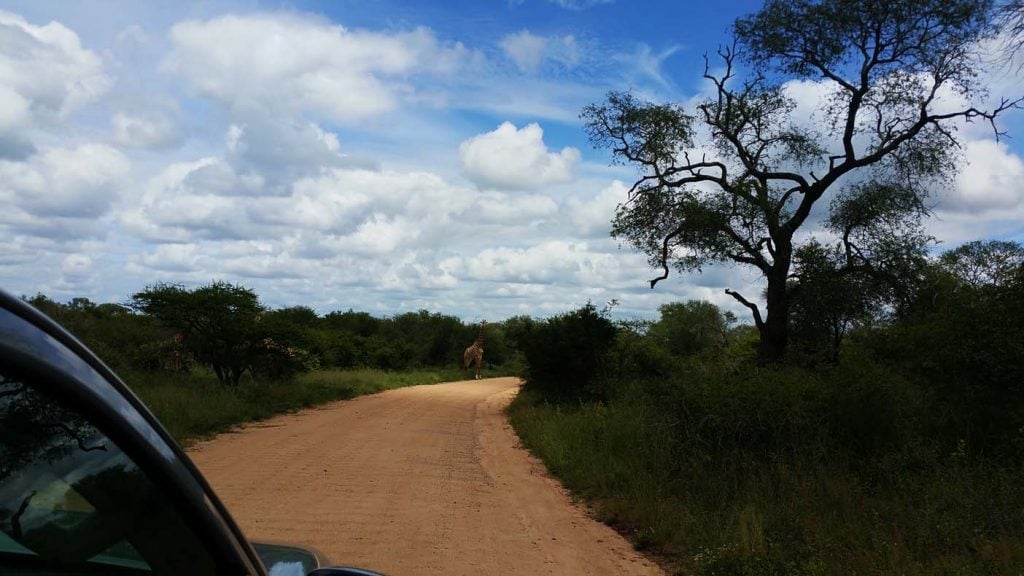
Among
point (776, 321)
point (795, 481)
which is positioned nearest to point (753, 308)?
point (776, 321)

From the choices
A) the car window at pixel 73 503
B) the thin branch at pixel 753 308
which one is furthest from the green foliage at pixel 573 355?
the car window at pixel 73 503

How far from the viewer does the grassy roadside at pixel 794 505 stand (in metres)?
6.44

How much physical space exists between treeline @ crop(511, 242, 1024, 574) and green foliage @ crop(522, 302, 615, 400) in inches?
207

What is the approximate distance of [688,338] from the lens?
38375 millimetres

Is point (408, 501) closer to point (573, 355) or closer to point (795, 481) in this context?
point (795, 481)

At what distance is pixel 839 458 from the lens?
9.83 metres

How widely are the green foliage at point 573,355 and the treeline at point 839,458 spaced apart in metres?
5.26

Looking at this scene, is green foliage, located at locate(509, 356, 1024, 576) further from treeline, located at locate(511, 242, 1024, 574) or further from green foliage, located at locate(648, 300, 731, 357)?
green foliage, located at locate(648, 300, 731, 357)

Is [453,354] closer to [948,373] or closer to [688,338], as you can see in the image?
[688,338]

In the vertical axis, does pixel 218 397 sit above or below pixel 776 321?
below

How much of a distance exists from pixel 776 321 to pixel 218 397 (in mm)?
14222

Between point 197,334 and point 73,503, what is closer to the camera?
point 73,503

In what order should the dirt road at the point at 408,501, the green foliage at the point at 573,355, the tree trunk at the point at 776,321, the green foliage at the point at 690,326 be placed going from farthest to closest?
1. the green foliage at the point at 690,326
2. the green foliage at the point at 573,355
3. the tree trunk at the point at 776,321
4. the dirt road at the point at 408,501

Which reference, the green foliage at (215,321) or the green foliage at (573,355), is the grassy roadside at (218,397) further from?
the green foliage at (573,355)
